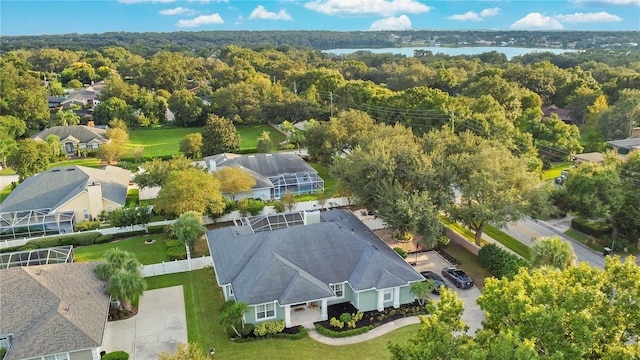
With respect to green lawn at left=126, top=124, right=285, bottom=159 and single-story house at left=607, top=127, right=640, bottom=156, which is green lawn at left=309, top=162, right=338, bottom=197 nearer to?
green lawn at left=126, top=124, right=285, bottom=159

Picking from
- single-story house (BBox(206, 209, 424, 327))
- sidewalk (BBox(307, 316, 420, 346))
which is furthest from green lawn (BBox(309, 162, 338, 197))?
sidewalk (BBox(307, 316, 420, 346))

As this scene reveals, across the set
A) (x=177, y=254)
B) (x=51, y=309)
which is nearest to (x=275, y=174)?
(x=177, y=254)

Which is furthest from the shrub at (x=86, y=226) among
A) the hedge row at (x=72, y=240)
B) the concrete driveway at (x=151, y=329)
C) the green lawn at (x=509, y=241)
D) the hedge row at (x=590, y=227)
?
the hedge row at (x=590, y=227)

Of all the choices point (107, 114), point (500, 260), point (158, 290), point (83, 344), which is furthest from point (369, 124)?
point (107, 114)

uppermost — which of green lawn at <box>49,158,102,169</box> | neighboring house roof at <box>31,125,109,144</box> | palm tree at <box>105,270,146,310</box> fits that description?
neighboring house roof at <box>31,125,109,144</box>

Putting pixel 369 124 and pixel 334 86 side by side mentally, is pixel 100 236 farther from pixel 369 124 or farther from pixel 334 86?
pixel 334 86

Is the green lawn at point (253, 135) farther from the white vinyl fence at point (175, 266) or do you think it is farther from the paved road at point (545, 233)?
the paved road at point (545, 233)
